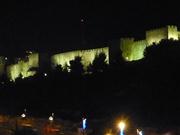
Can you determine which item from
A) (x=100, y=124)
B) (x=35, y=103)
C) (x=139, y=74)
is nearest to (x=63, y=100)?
(x=35, y=103)

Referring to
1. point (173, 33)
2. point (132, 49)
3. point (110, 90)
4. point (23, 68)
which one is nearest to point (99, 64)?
point (132, 49)

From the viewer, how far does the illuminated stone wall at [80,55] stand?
61150 millimetres

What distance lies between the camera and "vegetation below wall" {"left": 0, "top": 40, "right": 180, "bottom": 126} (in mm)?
43750

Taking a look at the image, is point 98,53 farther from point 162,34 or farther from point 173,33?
point 173,33

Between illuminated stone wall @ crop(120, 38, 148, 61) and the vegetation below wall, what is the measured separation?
168cm

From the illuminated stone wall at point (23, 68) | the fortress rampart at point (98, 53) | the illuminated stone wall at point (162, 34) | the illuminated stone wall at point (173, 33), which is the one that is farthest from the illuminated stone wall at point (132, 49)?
the illuminated stone wall at point (23, 68)

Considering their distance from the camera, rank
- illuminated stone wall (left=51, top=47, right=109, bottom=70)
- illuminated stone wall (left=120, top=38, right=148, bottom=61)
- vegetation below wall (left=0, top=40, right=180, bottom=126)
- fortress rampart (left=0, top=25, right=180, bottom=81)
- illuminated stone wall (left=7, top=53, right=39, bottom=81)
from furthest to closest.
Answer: illuminated stone wall (left=7, top=53, right=39, bottom=81)
illuminated stone wall (left=51, top=47, right=109, bottom=70)
illuminated stone wall (left=120, top=38, right=148, bottom=61)
fortress rampart (left=0, top=25, right=180, bottom=81)
vegetation below wall (left=0, top=40, right=180, bottom=126)

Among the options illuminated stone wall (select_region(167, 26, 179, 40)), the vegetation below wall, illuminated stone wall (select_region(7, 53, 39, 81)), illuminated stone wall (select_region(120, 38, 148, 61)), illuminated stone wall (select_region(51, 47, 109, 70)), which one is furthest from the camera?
illuminated stone wall (select_region(7, 53, 39, 81))

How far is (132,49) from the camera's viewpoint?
193 feet

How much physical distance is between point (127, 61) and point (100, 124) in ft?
123

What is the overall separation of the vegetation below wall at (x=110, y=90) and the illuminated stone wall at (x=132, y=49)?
168 cm

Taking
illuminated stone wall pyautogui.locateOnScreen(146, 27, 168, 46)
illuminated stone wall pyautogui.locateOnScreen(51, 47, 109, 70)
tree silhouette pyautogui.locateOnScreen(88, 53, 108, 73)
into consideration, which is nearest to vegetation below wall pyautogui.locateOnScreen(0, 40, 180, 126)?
tree silhouette pyautogui.locateOnScreen(88, 53, 108, 73)

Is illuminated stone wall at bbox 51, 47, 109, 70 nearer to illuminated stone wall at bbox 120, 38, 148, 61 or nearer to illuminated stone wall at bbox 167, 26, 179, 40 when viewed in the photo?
illuminated stone wall at bbox 120, 38, 148, 61

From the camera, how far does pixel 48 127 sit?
17.5 m
